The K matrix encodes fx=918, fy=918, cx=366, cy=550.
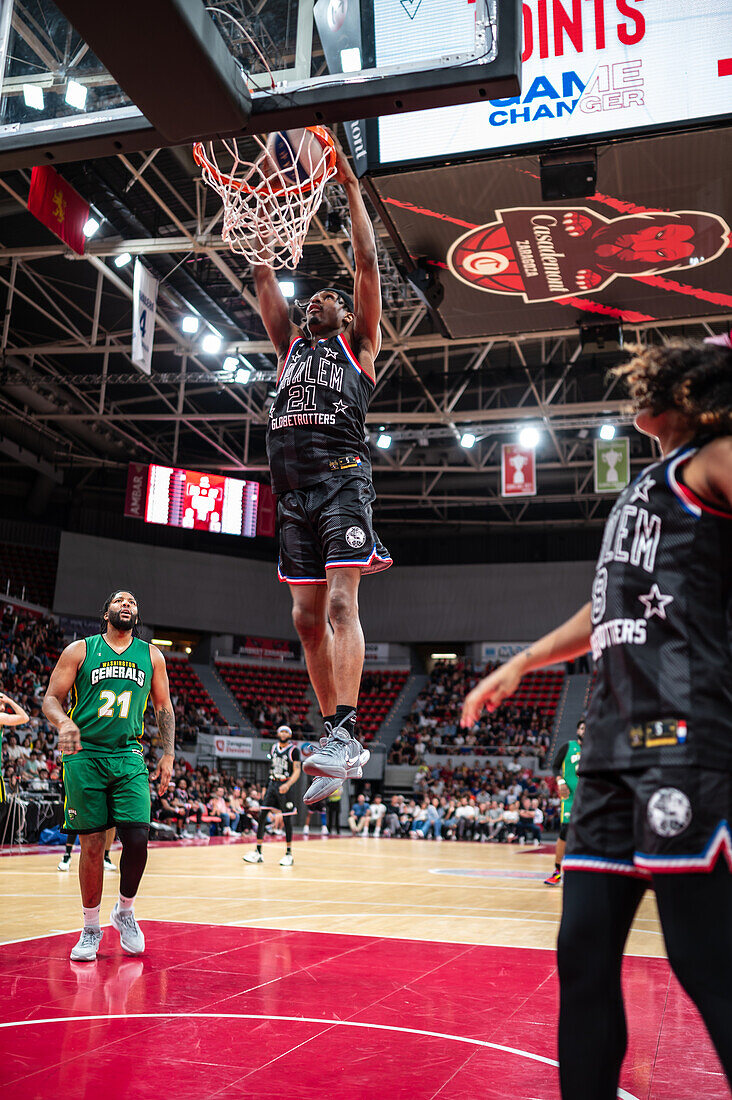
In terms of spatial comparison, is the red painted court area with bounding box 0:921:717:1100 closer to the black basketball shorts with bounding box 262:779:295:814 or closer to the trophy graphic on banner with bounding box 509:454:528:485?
the black basketball shorts with bounding box 262:779:295:814

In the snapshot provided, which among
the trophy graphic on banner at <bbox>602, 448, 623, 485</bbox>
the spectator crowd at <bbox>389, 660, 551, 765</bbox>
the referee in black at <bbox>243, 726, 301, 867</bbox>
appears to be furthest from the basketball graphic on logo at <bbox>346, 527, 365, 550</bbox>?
the spectator crowd at <bbox>389, 660, 551, 765</bbox>

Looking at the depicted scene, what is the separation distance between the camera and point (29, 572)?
28.1m

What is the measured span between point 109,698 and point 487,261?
4.31 m

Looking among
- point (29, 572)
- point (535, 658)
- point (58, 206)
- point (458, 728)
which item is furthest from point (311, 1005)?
point (29, 572)

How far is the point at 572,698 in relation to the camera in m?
30.0

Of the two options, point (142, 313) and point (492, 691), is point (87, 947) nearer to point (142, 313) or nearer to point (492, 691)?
point (492, 691)

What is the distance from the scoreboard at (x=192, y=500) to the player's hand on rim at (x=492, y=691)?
62.5 ft

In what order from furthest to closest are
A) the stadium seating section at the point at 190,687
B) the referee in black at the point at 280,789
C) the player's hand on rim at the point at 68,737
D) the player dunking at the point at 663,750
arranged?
the stadium seating section at the point at 190,687
the referee in black at the point at 280,789
the player's hand on rim at the point at 68,737
the player dunking at the point at 663,750

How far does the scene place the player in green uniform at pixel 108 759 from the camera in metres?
5.87

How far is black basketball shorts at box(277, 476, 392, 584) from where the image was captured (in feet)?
13.1

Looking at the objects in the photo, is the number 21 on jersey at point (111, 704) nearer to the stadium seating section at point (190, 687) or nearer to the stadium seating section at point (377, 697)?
the stadium seating section at point (190, 687)

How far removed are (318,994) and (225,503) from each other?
17606 millimetres

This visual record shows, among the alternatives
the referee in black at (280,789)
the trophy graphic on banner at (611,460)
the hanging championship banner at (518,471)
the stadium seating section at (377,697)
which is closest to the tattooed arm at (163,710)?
the referee in black at (280,789)

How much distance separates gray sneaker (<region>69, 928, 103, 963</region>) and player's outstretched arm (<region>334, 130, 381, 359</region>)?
3943mm
